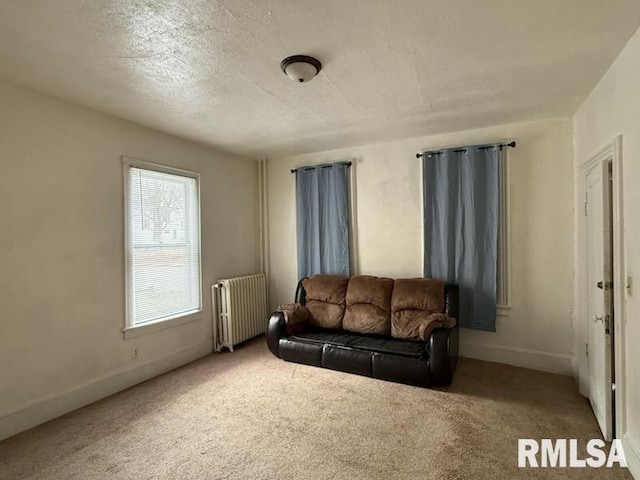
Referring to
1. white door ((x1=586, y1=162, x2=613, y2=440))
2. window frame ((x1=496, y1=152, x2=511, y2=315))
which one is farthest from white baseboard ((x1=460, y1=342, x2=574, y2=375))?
white door ((x1=586, y1=162, x2=613, y2=440))

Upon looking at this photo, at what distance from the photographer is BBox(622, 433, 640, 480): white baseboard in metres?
1.80

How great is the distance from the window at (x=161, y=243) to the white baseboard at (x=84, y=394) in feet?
1.49

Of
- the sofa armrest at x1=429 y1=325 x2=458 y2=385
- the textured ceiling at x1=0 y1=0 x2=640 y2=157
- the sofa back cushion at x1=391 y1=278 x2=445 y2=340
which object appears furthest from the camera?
the sofa back cushion at x1=391 y1=278 x2=445 y2=340

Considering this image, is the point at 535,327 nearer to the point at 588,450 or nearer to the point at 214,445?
the point at 588,450

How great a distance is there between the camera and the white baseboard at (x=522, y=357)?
3260 mm

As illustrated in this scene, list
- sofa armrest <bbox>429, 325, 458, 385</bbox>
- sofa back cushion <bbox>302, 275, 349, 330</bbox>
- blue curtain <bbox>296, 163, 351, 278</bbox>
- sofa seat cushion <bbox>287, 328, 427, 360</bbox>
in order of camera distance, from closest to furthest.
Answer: sofa armrest <bbox>429, 325, 458, 385</bbox> → sofa seat cushion <bbox>287, 328, 427, 360</bbox> → sofa back cushion <bbox>302, 275, 349, 330</bbox> → blue curtain <bbox>296, 163, 351, 278</bbox>

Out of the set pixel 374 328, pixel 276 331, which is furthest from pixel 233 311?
pixel 374 328

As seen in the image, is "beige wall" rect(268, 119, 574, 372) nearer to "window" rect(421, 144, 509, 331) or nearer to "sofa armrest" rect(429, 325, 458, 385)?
"window" rect(421, 144, 509, 331)

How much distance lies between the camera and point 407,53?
6.70 feet

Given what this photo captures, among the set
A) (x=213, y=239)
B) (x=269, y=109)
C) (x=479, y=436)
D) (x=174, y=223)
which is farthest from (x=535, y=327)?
(x=174, y=223)

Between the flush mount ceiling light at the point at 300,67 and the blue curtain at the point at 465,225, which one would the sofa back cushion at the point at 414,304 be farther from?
the flush mount ceiling light at the point at 300,67

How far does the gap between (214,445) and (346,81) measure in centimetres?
280

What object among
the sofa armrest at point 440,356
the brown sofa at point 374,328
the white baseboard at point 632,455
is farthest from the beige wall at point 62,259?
the white baseboard at point 632,455

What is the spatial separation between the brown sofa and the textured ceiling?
190cm
